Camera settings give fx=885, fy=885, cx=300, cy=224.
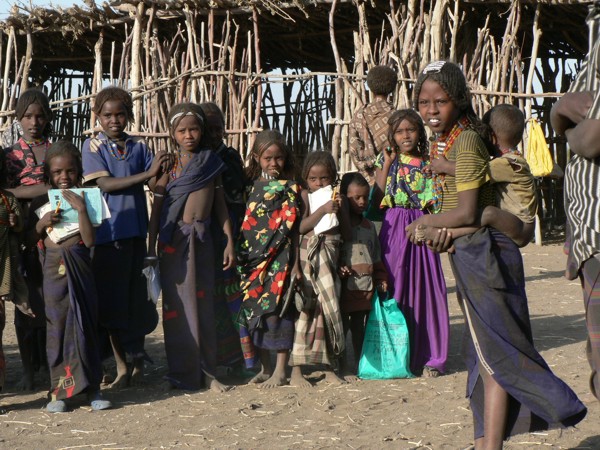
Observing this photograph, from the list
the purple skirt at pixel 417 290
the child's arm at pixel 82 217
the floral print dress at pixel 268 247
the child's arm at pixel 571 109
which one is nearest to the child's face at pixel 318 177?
the floral print dress at pixel 268 247

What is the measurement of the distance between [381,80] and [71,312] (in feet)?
9.74

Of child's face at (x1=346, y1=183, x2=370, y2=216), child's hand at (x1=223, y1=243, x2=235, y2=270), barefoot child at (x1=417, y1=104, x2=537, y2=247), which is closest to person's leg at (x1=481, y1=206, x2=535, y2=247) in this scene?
barefoot child at (x1=417, y1=104, x2=537, y2=247)

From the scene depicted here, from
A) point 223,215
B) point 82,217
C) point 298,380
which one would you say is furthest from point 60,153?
point 298,380

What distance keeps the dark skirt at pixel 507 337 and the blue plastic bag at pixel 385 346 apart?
187 centimetres

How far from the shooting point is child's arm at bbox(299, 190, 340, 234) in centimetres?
537

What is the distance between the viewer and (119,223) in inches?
215

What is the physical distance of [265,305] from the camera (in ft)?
17.7

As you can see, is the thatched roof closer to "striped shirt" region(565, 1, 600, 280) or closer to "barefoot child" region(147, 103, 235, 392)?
"barefoot child" region(147, 103, 235, 392)

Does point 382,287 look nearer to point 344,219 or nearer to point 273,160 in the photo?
point 344,219

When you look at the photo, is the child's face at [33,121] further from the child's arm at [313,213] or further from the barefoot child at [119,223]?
the child's arm at [313,213]

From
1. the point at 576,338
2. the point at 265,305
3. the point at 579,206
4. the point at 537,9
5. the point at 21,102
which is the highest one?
the point at 537,9

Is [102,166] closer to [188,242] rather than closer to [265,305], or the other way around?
[188,242]

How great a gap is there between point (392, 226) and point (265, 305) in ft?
3.28

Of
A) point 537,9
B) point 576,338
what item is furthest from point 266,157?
point 537,9
